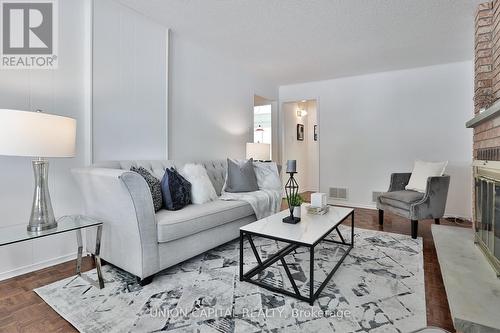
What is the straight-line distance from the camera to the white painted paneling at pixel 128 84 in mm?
2414

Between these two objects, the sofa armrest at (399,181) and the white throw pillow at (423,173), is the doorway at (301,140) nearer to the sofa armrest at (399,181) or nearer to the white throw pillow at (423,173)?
the sofa armrest at (399,181)

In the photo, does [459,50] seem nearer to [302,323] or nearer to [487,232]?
[487,232]

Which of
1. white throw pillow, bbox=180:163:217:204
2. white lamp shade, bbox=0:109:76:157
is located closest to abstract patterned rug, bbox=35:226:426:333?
white throw pillow, bbox=180:163:217:204

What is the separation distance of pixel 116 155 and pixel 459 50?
4511 mm

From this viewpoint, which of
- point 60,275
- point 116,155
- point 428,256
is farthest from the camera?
point 116,155

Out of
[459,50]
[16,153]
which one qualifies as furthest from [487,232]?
[16,153]

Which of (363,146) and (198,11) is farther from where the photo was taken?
(363,146)

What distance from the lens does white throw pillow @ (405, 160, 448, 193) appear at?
3.26 m

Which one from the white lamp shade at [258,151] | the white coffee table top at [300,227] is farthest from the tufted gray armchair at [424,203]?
the white lamp shade at [258,151]

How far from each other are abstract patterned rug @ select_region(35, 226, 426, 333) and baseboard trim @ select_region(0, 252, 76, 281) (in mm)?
399

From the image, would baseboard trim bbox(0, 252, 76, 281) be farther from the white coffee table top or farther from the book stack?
the book stack

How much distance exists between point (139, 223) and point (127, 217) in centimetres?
12

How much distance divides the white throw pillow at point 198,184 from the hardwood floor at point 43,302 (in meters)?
1.05

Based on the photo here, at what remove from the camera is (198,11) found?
2.65 m
